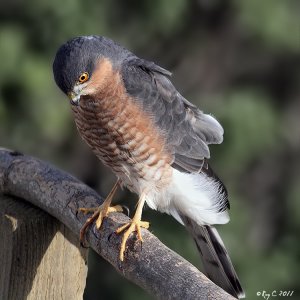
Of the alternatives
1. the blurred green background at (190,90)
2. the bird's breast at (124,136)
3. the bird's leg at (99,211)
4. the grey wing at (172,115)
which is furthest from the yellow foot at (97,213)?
the blurred green background at (190,90)

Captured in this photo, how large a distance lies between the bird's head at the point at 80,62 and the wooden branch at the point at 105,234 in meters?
0.38

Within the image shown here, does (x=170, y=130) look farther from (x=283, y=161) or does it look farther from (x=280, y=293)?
(x=283, y=161)

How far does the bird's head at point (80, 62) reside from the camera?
157 inches

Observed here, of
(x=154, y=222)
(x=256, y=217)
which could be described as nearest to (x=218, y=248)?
(x=154, y=222)

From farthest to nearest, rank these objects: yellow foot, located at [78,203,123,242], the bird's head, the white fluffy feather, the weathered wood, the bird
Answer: the white fluffy feather
the bird
the bird's head
yellow foot, located at [78,203,123,242]
the weathered wood

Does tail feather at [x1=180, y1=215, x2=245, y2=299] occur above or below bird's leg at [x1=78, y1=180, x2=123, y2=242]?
below

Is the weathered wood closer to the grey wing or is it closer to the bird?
the bird

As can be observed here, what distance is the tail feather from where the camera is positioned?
4172 millimetres

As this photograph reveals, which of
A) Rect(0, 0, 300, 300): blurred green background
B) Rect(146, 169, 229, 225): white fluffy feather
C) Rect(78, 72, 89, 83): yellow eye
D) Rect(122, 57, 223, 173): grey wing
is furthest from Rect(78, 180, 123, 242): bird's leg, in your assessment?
Rect(0, 0, 300, 300): blurred green background

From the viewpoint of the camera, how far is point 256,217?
9234mm

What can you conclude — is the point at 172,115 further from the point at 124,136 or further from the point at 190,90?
the point at 190,90

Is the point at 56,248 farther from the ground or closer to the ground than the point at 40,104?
farther from the ground

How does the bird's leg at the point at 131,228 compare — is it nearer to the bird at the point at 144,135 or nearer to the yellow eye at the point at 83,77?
the bird at the point at 144,135

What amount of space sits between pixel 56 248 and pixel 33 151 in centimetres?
417
